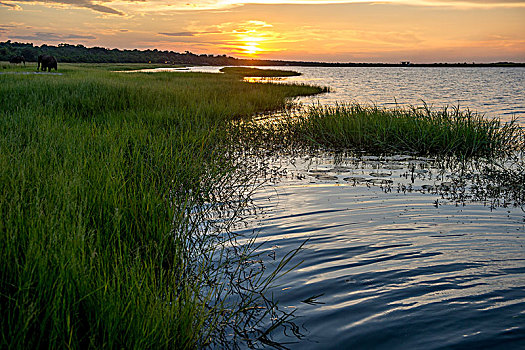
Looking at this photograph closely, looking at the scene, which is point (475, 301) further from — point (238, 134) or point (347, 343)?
point (238, 134)

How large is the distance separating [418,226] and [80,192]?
4.55 meters

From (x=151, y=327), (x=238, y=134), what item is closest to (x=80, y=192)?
(x=151, y=327)

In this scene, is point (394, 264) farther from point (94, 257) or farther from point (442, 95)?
point (442, 95)

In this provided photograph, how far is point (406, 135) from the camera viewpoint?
1166cm

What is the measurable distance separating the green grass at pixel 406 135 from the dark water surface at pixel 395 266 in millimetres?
3454

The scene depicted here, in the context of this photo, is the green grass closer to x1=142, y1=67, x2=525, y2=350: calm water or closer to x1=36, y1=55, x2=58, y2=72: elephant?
x1=142, y1=67, x2=525, y2=350: calm water

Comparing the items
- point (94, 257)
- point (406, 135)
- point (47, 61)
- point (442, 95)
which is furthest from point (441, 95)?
point (94, 257)

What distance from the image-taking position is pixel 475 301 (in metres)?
3.87

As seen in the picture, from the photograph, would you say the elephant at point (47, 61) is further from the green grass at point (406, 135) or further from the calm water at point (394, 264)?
the calm water at point (394, 264)

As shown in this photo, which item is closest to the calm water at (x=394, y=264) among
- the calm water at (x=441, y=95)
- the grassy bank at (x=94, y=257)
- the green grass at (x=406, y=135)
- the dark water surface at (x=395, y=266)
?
the dark water surface at (x=395, y=266)

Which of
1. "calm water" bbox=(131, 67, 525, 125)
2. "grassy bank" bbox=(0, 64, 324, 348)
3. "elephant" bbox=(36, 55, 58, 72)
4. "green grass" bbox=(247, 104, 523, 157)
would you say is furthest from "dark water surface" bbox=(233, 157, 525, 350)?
→ "elephant" bbox=(36, 55, 58, 72)

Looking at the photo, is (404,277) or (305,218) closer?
(404,277)

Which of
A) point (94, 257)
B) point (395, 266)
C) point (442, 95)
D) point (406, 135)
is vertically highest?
point (442, 95)

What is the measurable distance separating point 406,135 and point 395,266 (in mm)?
7838
